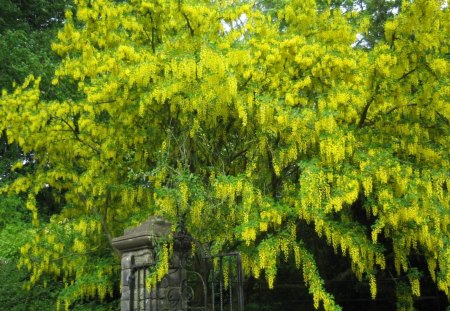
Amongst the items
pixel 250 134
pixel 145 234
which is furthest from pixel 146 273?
pixel 250 134

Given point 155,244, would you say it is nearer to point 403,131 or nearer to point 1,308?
point 403,131

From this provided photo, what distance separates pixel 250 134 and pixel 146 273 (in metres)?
3.47

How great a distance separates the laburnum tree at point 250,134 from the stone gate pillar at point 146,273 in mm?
852

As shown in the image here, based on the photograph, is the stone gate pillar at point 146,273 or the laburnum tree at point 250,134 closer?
the stone gate pillar at point 146,273

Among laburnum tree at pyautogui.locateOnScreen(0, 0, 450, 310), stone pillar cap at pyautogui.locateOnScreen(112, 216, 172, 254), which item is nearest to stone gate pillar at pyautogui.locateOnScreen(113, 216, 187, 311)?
stone pillar cap at pyautogui.locateOnScreen(112, 216, 172, 254)

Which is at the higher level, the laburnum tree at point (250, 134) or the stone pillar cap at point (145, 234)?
the laburnum tree at point (250, 134)

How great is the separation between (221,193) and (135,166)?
2.35 meters

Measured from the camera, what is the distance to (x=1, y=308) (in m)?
10.5

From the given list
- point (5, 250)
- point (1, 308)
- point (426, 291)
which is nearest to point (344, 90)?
point (426, 291)

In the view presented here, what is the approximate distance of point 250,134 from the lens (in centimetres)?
891

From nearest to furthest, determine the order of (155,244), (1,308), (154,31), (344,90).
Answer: (155,244) < (344,90) < (154,31) < (1,308)

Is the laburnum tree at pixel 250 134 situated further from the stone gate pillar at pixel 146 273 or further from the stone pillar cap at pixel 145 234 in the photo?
the stone gate pillar at pixel 146 273

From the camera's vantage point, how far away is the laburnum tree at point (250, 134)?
771cm

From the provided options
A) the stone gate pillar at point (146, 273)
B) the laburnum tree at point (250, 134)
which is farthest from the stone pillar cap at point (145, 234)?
the laburnum tree at point (250, 134)
